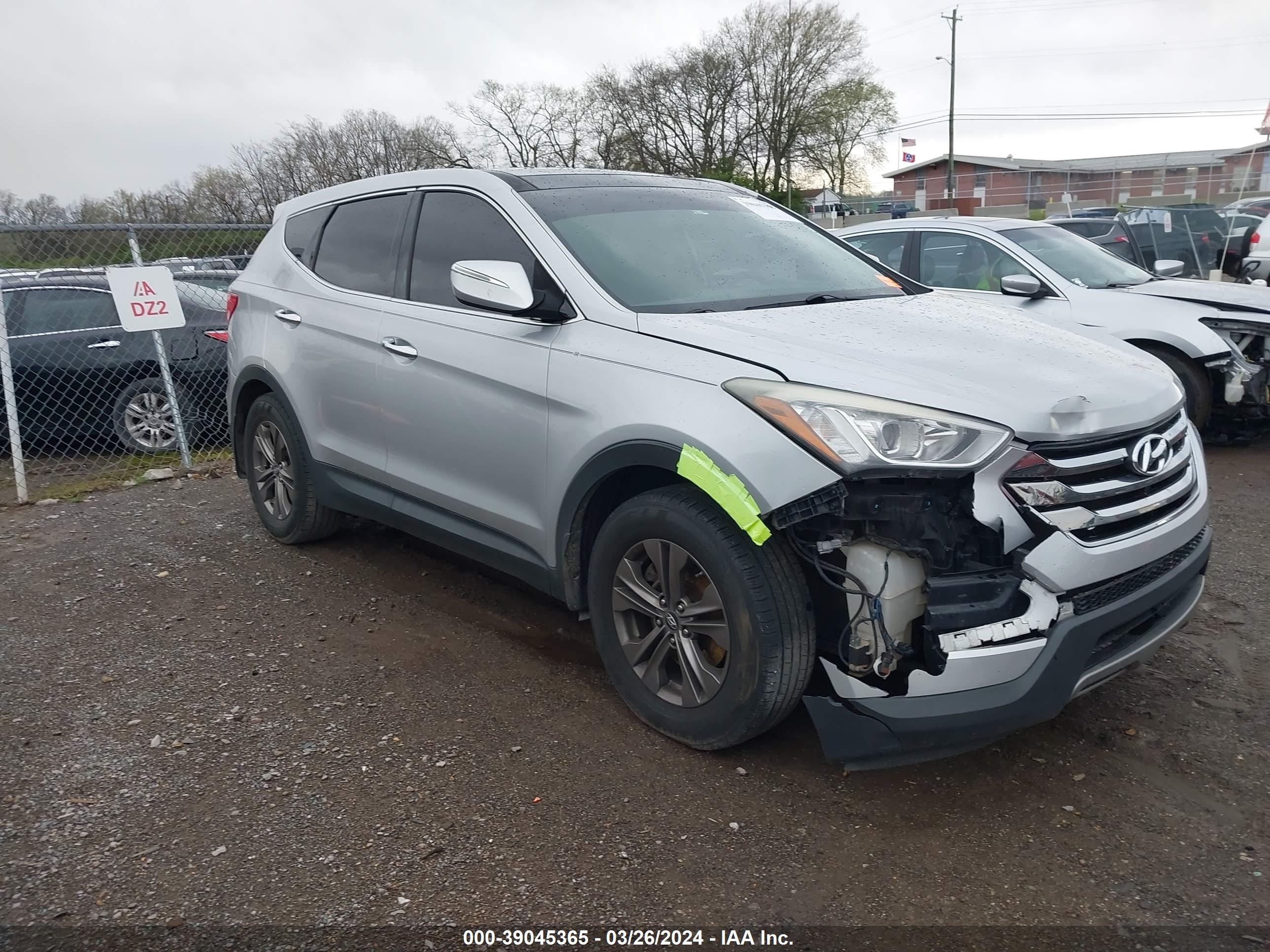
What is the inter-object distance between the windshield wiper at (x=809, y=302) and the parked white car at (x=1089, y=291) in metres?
3.25

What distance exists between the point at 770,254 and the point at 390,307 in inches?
63.6

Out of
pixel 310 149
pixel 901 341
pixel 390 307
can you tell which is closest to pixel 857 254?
pixel 901 341

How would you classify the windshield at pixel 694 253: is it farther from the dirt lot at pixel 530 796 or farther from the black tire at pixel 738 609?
the dirt lot at pixel 530 796

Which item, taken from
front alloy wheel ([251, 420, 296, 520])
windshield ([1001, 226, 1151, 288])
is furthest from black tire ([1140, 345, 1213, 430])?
front alloy wheel ([251, 420, 296, 520])

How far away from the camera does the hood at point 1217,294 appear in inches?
263

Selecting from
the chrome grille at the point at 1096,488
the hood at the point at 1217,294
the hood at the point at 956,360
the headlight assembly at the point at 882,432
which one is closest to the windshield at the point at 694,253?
the hood at the point at 956,360

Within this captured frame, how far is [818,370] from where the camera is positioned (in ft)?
9.20

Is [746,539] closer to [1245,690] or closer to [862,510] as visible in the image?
[862,510]

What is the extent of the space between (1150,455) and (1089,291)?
4644 mm

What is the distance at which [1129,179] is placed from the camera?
31391mm

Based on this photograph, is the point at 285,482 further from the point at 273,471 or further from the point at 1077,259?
the point at 1077,259

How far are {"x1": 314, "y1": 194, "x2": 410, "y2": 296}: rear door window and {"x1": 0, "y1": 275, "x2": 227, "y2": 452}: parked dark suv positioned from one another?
3991 millimetres

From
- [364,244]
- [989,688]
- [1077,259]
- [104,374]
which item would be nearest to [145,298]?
[104,374]

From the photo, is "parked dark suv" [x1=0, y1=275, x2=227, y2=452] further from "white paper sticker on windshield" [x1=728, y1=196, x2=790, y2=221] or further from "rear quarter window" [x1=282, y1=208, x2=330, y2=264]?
"white paper sticker on windshield" [x1=728, y1=196, x2=790, y2=221]
